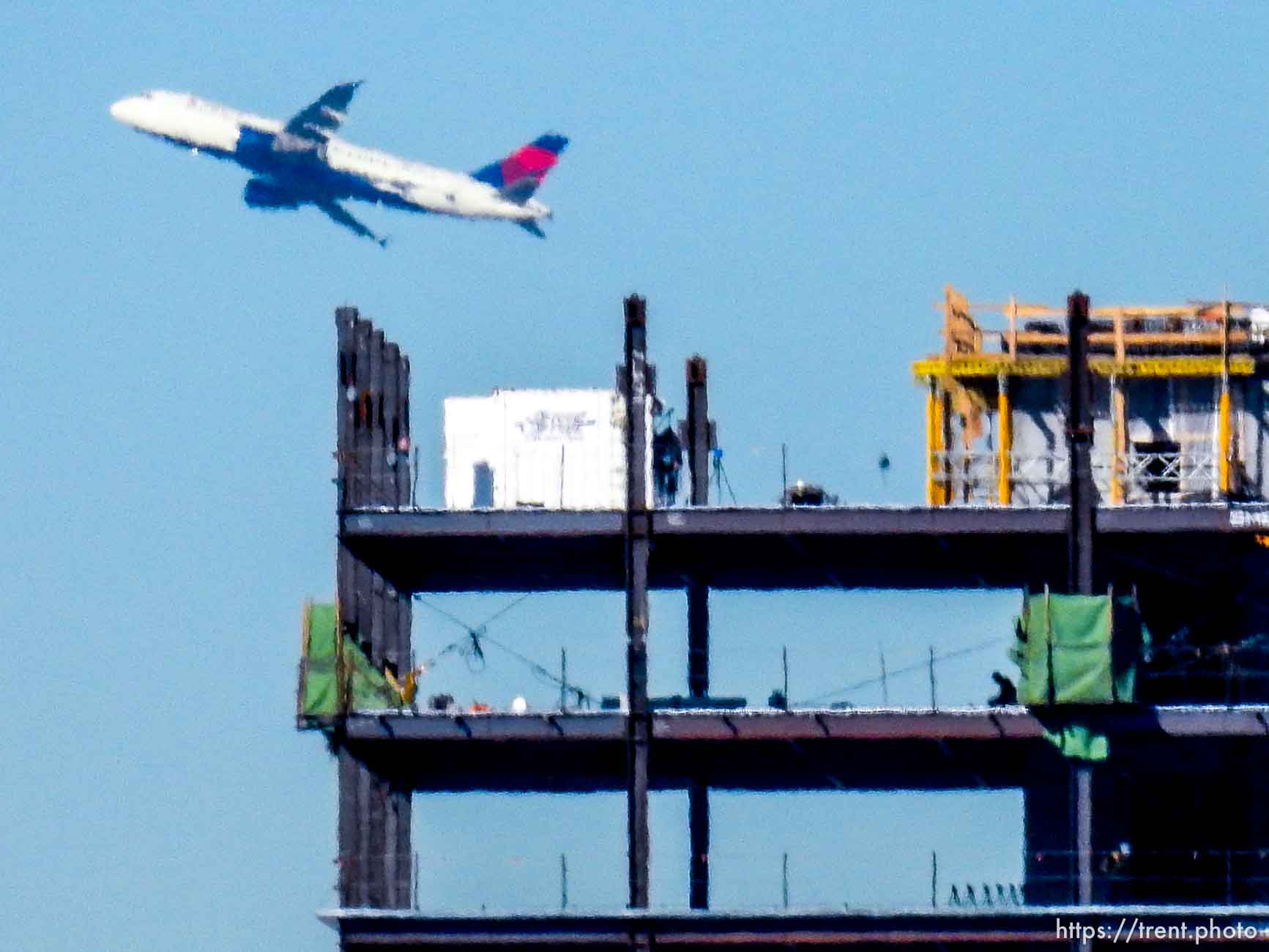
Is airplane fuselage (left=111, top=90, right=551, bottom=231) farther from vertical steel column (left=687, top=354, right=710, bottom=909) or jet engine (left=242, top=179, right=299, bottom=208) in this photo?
vertical steel column (left=687, top=354, right=710, bottom=909)

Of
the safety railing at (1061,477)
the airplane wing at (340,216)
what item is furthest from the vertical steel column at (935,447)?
the airplane wing at (340,216)

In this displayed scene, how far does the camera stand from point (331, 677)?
56.8 meters

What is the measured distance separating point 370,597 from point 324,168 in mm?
77107

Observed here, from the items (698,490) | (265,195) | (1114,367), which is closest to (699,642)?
(698,490)

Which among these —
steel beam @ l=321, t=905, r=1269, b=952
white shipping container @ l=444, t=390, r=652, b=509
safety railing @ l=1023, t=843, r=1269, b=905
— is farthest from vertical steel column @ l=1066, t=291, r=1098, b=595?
white shipping container @ l=444, t=390, r=652, b=509

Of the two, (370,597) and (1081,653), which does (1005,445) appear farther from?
(370,597)

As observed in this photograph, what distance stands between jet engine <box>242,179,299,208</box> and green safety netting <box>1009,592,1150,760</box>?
8249 cm

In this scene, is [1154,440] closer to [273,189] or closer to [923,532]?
[923,532]

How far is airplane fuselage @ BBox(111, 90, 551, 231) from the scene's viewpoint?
133375mm

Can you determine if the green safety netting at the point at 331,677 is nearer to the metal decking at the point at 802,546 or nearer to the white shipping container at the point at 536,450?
the metal decking at the point at 802,546

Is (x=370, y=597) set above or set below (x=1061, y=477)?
below

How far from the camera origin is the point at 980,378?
63.4 metres

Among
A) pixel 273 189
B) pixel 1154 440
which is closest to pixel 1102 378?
pixel 1154 440

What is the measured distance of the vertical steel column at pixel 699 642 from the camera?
65812mm
